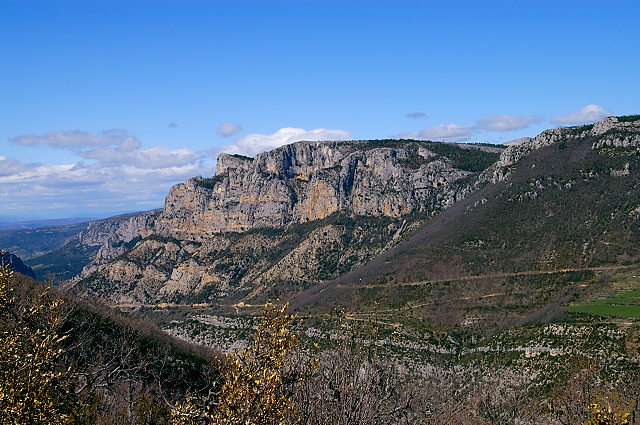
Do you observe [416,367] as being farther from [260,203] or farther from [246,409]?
[260,203]

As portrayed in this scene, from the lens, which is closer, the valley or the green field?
the valley

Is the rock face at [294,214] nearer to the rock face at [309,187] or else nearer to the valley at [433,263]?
the rock face at [309,187]

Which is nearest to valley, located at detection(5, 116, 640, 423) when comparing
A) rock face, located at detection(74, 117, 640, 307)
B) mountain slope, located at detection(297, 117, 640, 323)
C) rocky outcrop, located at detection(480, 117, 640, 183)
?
mountain slope, located at detection(297, 117, 640, 323)

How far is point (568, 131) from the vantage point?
9056 centimetres

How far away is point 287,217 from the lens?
143m

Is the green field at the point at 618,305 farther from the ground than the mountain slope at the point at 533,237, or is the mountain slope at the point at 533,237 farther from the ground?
the mountain slope at the point at 533,237

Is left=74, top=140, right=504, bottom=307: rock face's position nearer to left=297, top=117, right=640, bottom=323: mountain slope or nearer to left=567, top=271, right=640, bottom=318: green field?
left=297, top=117, right=640, bottom=323: mountain slope

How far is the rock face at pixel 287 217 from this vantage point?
117 meters

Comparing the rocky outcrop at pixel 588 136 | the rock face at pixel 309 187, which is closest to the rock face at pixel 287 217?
the rock face at pixel 309 187

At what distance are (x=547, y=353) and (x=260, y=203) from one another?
111 m

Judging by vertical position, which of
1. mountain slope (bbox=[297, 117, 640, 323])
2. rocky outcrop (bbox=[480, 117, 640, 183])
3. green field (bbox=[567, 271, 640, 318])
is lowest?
green field (bbox=[567, 271, 640, 318])

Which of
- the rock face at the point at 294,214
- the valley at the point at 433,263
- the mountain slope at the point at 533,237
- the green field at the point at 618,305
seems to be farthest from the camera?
the rock face at the point at 294,214

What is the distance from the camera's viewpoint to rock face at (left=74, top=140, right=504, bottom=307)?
384ft

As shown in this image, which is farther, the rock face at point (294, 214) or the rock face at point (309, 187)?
the rock face at point (309, 187)
